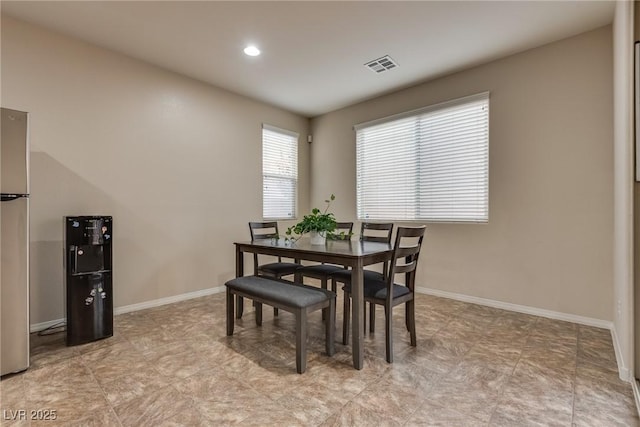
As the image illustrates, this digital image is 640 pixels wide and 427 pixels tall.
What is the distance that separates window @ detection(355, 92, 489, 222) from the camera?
3.53 metres

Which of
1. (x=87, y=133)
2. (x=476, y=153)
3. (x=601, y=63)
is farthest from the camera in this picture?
(x=476, y=153)

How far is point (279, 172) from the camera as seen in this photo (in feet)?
16.4

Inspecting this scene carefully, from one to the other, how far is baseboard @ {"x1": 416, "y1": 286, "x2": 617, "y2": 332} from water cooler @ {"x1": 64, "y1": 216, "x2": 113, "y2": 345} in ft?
11.8

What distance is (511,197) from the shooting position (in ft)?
10.8

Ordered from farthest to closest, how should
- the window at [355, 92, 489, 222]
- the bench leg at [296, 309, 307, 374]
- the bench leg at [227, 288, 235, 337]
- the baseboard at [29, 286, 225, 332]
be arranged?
the window at [355, 92, 489, 222] → the baseboard at [29, 286, 225, 332] → the bench leg at [227, 288, 235, 337] → the bench leg at [296, 309, 307, 374]

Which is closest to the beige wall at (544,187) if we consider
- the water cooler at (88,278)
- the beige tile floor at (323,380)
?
the beige tile floor at (323,380)

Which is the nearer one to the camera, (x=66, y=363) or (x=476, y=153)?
(x=66, y=363)

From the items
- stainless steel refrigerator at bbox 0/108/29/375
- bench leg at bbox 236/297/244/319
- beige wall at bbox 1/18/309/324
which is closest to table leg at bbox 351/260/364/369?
bench leg at bbox 236/297/244/319

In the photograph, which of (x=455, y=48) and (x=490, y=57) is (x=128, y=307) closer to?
(x=455, y=48)

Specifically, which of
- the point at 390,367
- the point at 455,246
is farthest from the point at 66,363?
the point at 455,246

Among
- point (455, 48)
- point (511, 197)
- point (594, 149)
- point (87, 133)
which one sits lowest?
point (511, 197)

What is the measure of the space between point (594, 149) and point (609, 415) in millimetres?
2351

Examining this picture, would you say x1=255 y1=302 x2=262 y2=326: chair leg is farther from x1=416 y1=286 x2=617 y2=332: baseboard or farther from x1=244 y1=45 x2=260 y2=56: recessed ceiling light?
x1=244 y1=45 x2=260 y2=56: recessed ceiling light

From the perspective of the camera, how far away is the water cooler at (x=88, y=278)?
2.46 m
